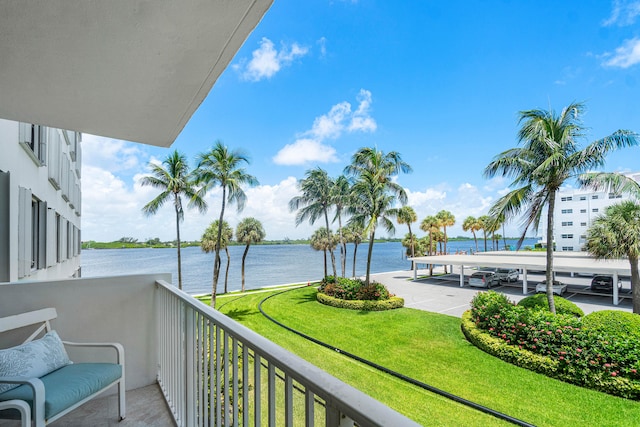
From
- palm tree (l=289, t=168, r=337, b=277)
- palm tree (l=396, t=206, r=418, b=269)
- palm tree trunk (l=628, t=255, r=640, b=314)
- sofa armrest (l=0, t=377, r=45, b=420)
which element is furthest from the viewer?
palm tree (l=289, t=168, r=337, b=277)

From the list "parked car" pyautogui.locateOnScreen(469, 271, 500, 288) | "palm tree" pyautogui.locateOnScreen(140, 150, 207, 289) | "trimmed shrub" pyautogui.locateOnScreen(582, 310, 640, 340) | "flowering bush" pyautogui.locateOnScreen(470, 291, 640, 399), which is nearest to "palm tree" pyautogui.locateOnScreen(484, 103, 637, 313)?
"trimmed shrub" pyautogui.locateOnScreen(582, 310, 640, 340)

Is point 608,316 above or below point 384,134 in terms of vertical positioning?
below

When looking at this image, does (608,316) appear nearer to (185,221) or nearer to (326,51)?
(185,221)

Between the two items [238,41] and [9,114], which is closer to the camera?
[238,41]

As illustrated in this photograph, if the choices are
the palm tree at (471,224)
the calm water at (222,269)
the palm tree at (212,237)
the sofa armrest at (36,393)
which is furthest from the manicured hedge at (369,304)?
the palm tree at (471,224)

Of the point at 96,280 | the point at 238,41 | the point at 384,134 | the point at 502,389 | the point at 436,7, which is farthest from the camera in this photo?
the point at 384,134

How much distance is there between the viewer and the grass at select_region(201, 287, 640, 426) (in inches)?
247

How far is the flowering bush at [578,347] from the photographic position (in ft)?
21.6

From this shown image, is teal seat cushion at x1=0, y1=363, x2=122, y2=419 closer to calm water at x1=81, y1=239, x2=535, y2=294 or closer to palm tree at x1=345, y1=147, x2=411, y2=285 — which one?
palm tree at x1=345, y1=147, x2=411, y2=285

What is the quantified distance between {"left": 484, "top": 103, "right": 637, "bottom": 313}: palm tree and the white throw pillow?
11.2m

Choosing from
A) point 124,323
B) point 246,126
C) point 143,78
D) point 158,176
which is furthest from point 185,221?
point 246,126

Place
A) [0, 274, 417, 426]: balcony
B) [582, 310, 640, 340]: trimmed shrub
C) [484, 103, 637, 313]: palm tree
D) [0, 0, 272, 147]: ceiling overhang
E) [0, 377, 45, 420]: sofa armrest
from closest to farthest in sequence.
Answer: [0, 274, 417, 426]: balcony
[0, 0, 272, 147]: ceiling overhang
[0, 377, 45, 420]: sofa armrest
[582, 310, 640, 340]: trimmed shrub
[484, 103, 637, 313]: palm tree

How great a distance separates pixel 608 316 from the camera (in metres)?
8.06

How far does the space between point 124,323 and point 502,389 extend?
7.97m
